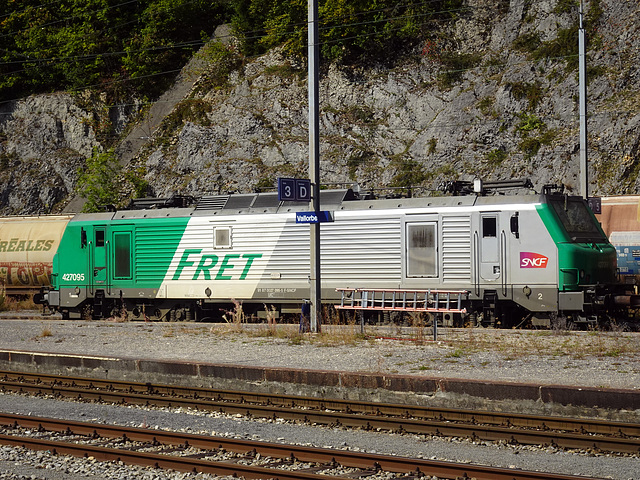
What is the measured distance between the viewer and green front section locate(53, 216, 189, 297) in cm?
2217

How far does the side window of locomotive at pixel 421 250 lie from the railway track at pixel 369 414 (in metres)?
8.05

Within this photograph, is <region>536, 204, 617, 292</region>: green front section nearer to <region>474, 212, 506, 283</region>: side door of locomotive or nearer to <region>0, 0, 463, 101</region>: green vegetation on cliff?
<region>474, 212, 506, 283</region>: side door of locomotive

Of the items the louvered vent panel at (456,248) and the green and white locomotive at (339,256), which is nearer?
the green and white locomotive at (339,256)

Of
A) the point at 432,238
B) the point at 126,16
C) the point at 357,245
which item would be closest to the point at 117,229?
the point at 357,245

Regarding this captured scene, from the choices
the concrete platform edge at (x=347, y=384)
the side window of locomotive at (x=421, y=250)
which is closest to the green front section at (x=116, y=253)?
the side window of locomotive at (x=421, y=250)

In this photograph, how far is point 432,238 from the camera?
62.4 ft

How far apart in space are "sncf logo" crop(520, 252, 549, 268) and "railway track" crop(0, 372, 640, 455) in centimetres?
816

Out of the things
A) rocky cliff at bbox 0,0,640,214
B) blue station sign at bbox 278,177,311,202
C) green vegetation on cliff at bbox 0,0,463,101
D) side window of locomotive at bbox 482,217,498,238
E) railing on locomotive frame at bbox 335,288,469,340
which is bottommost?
railing on locomotive frame at bbox 335,288,469,340

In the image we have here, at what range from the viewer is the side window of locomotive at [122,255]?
891 inches

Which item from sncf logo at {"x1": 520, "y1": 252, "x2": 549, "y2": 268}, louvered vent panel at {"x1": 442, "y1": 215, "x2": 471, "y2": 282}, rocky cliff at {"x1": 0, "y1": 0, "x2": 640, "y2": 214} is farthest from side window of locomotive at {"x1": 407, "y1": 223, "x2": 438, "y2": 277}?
rocky cliff at {"x1": 0, "y1": 0, "x2": 640, "y2": 214}

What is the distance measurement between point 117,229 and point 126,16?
35884 mm

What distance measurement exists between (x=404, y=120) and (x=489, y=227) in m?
22.6

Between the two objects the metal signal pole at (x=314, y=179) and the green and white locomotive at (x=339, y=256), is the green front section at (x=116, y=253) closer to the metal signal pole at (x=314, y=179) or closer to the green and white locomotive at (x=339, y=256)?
the green and white locomotive at (x=339, y=256)

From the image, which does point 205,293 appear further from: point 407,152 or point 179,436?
point 407,152
